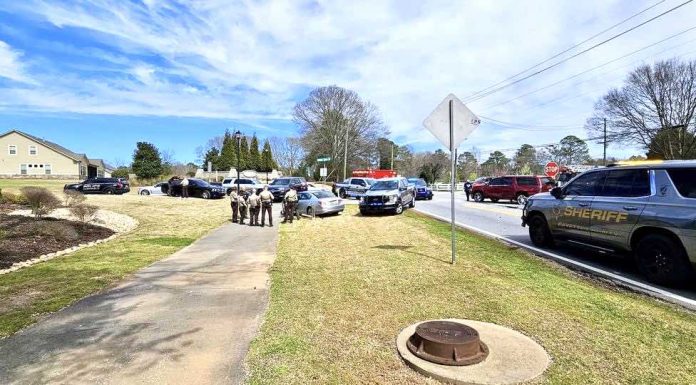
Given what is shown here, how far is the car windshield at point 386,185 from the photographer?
21.6 m

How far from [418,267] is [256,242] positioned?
20.1 feet

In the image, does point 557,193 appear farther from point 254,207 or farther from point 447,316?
point 254,207

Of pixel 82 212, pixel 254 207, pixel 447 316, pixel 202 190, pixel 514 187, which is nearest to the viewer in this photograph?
pixel 447 316

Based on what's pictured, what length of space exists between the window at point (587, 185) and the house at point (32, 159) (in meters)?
73.2

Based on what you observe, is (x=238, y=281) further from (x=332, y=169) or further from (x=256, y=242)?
(x=332, y=169)

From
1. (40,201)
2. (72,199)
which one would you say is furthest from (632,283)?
(72,199)

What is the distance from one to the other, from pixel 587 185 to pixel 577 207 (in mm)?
466

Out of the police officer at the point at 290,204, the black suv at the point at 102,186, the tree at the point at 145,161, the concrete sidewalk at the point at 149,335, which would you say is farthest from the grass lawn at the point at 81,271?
the tree at the point at 145,161

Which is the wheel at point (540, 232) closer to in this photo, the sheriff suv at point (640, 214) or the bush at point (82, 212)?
the sheriff suv at point (640, 214)

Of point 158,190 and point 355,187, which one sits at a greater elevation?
point 355,187

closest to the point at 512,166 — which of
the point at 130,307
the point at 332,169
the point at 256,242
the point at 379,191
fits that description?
the point at 332,169

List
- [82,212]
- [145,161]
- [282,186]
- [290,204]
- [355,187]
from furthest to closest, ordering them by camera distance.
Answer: [145,161]
[355,187]
[282,186]
[290,204]
[82,212]

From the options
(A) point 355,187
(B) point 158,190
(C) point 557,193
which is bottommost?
(B) point 158,190

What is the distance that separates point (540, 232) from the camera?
33.9 feet
